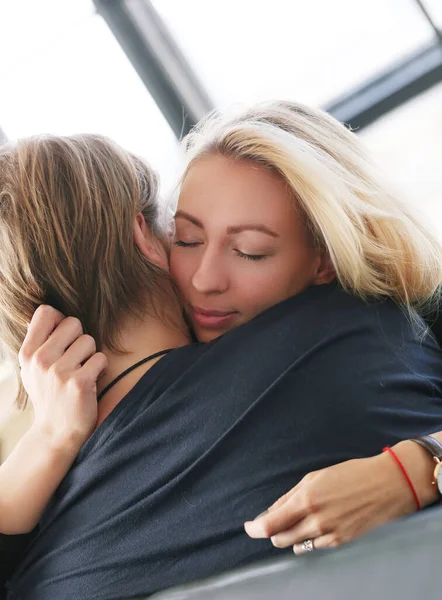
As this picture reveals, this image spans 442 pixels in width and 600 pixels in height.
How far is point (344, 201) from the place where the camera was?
1.36 metres

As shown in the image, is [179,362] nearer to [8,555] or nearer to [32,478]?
[32,478]

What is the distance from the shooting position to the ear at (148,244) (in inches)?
53.2

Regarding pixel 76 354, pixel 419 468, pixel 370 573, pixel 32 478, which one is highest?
pixel 370 573

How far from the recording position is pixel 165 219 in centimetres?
150

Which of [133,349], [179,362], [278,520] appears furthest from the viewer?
[133,349]

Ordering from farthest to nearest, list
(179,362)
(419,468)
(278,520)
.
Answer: (179,362) < (419,468) < (278,520)

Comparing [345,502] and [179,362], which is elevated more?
[179,362]

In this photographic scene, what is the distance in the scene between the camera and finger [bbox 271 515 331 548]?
3.08 feet

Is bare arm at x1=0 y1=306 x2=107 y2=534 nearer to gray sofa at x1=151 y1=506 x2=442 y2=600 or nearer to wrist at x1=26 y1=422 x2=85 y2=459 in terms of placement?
wrist at x1=26 y1=422 x2=85 y2=459

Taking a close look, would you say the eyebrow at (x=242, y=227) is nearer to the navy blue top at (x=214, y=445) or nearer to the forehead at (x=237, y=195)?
the forehead at (x=237, y=195)

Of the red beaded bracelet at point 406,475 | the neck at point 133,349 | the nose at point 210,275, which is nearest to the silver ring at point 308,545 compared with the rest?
the red beaded bracelet at point 406,475

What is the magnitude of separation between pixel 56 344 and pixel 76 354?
0.04 meters

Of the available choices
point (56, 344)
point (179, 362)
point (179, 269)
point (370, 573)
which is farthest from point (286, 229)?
point (370, 573)

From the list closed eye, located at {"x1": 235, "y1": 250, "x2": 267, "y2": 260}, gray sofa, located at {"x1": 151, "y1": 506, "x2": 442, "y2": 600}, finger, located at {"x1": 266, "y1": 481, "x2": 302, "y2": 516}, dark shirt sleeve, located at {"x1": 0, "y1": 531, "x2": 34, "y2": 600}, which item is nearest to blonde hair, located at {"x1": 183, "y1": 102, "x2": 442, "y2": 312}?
closed eye, located at {"x1": 235, "y1": 250, "x2": 267, "y2": 260}
